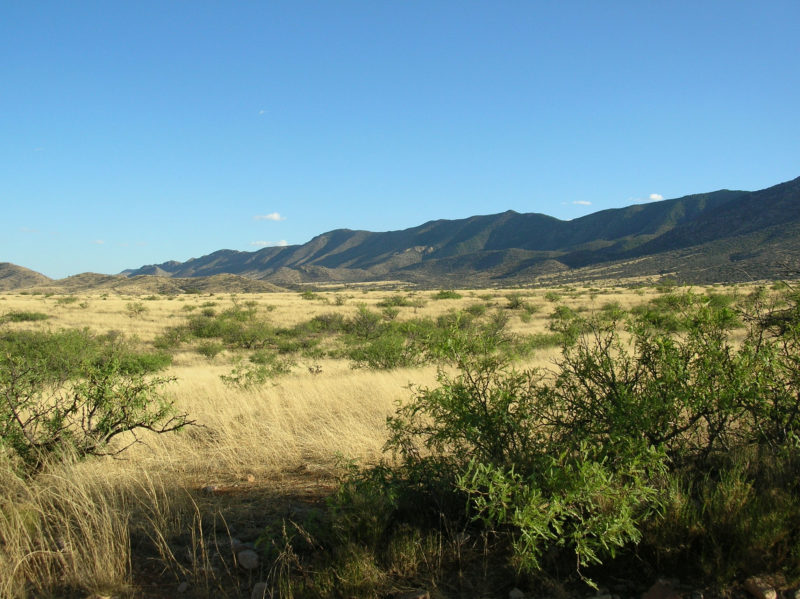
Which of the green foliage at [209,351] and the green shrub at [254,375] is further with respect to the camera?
the green foliage at [209,351]

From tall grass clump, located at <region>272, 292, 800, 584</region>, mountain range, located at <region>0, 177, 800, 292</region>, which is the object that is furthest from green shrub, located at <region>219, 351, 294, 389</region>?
mountain range, located at <region>0, 177, 800, 292</region>

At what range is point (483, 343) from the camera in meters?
3.89

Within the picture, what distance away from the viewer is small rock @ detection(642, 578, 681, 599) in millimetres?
2852

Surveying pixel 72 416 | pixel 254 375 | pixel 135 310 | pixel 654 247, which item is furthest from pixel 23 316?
pixel 654 247

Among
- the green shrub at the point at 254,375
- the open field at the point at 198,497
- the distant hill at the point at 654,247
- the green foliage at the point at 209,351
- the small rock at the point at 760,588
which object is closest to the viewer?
the small rock at the point at 760,588

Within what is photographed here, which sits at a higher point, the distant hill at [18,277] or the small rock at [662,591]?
the distant hill at [18,277]

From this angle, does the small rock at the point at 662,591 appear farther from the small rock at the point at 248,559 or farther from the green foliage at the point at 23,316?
the green foliage at the point at 23,316

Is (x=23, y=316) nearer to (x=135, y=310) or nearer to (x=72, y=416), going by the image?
(x=135, y=310)

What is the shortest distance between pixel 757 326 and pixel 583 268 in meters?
123

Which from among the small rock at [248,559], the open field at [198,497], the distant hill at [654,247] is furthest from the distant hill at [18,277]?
the small rock at [248,559]

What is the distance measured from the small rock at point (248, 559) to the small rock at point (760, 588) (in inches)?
115

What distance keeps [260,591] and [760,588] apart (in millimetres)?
2836


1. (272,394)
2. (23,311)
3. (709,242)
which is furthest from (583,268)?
(272,394)

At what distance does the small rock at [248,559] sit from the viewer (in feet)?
11.1
